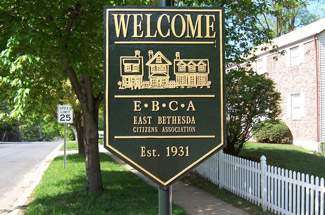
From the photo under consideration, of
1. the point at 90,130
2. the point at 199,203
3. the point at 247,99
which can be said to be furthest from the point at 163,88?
the point at 247,99

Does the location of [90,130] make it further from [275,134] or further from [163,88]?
[275,134]

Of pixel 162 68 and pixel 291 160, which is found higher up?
pixel 162 68

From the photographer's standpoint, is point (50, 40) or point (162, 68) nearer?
point (162, 68)

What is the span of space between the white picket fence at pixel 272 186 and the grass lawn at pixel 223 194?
14cm

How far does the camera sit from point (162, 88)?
4.23 meters

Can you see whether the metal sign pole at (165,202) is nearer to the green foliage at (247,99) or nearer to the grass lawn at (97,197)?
the grass lawn at (97,197)

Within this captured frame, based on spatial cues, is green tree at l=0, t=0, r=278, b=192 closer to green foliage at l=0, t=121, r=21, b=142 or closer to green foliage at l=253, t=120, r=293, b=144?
green foliage at l=253, t=120, r=293, b=144

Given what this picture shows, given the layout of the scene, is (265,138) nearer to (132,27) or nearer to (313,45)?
(313,45)

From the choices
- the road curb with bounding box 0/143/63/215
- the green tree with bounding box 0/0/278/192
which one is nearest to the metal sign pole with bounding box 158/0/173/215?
the green tree with bounding box 0/0/278/192

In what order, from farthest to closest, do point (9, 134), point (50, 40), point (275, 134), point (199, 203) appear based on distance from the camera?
point (9, 134)
point (275, 134)
point (199, 203)
point (50, 40)

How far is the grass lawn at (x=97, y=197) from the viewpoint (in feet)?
35.5

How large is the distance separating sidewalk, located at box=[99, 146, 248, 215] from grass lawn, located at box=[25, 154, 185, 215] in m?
0.44

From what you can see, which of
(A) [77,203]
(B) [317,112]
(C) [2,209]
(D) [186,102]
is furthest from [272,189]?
(B) [317,112]

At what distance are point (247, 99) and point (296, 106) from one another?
42.2ft
